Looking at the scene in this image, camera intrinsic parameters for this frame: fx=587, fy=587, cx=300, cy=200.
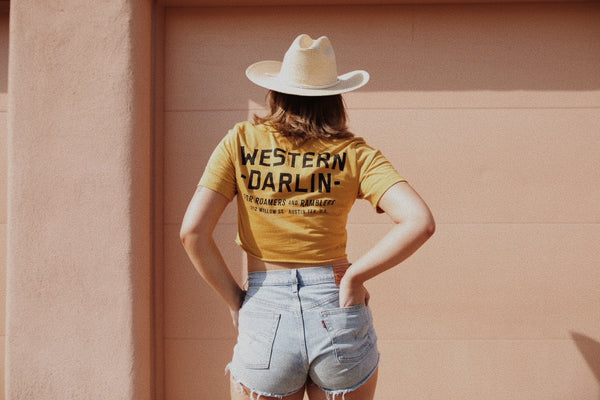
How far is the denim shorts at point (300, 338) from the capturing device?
5.46ft

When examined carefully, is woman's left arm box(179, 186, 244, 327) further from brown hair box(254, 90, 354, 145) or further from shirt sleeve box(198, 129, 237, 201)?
brown hair box(254, 90, 354, 145)

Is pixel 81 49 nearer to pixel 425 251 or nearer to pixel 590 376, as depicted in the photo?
pixel 425 251

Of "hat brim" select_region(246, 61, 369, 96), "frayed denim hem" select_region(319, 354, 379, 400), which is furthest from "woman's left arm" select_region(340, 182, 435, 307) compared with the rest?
"hat brim" select_region(246, 61, 369, 96)

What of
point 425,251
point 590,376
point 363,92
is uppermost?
point 363,92

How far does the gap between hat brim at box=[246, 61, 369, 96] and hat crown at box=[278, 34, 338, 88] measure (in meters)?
0.02

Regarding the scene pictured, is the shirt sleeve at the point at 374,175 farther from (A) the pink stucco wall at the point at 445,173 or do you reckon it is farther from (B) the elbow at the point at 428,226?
(A) the pink stucco wall at the point at 445,173

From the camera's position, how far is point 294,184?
170 cm

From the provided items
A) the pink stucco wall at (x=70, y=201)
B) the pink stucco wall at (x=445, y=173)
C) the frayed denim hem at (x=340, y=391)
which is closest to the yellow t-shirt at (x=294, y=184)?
the frayed denim hem at (x=340, y=391)

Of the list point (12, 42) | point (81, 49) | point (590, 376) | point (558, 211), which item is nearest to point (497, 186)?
point (558, 211)

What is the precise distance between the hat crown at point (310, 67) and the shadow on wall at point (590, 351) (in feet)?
8.07

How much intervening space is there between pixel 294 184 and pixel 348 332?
45 centimetres

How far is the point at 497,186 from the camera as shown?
11.2 feet

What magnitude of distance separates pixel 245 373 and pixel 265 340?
12cm

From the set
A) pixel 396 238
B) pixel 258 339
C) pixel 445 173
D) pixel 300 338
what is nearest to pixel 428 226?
pixel 396 238
